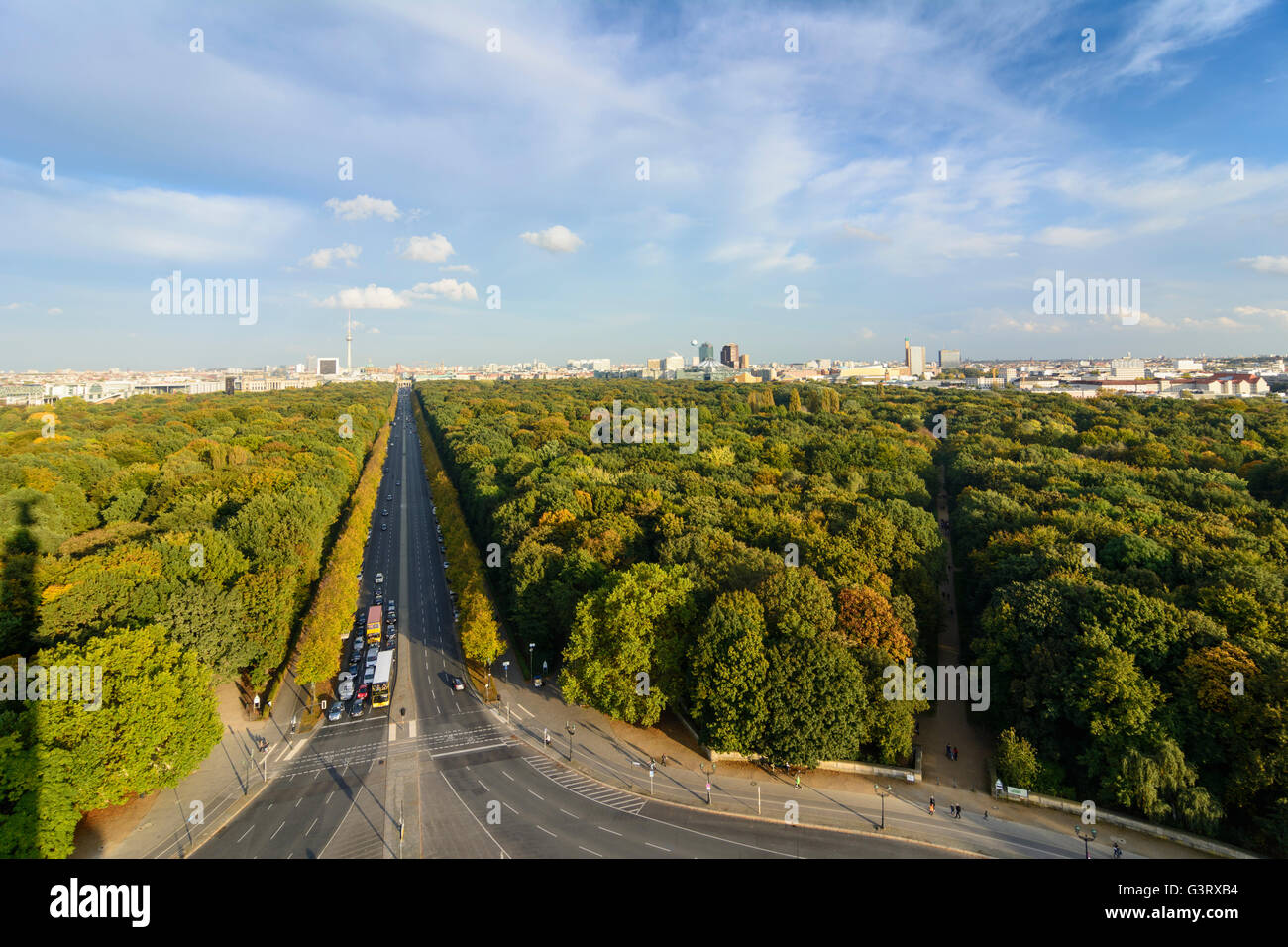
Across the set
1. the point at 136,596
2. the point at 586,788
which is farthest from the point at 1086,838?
the point at 136,596

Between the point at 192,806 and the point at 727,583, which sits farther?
the point at 727,583

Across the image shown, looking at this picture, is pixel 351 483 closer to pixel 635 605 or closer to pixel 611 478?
pixel 611 478

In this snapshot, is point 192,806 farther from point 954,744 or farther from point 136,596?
point 954,744

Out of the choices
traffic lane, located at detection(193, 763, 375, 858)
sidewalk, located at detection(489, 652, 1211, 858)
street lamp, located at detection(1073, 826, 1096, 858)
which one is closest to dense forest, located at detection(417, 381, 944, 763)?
sidewalk, located at detection(489, 652, 1211, 858)

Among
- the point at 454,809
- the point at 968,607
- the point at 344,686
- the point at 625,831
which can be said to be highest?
the point at 968,607

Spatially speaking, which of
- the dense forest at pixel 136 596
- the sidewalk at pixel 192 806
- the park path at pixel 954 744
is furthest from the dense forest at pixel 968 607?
the dense forest at pixel 136 596

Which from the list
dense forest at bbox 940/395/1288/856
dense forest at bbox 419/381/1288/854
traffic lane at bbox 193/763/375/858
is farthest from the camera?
dense forest at bbox 419/381/1288/854

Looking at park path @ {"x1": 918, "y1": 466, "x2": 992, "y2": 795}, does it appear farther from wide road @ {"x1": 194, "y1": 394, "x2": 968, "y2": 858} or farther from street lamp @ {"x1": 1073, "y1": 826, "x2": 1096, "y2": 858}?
wide road @ {"x1": 194, "y1": 394, "x2": 968, "y2": 858}
